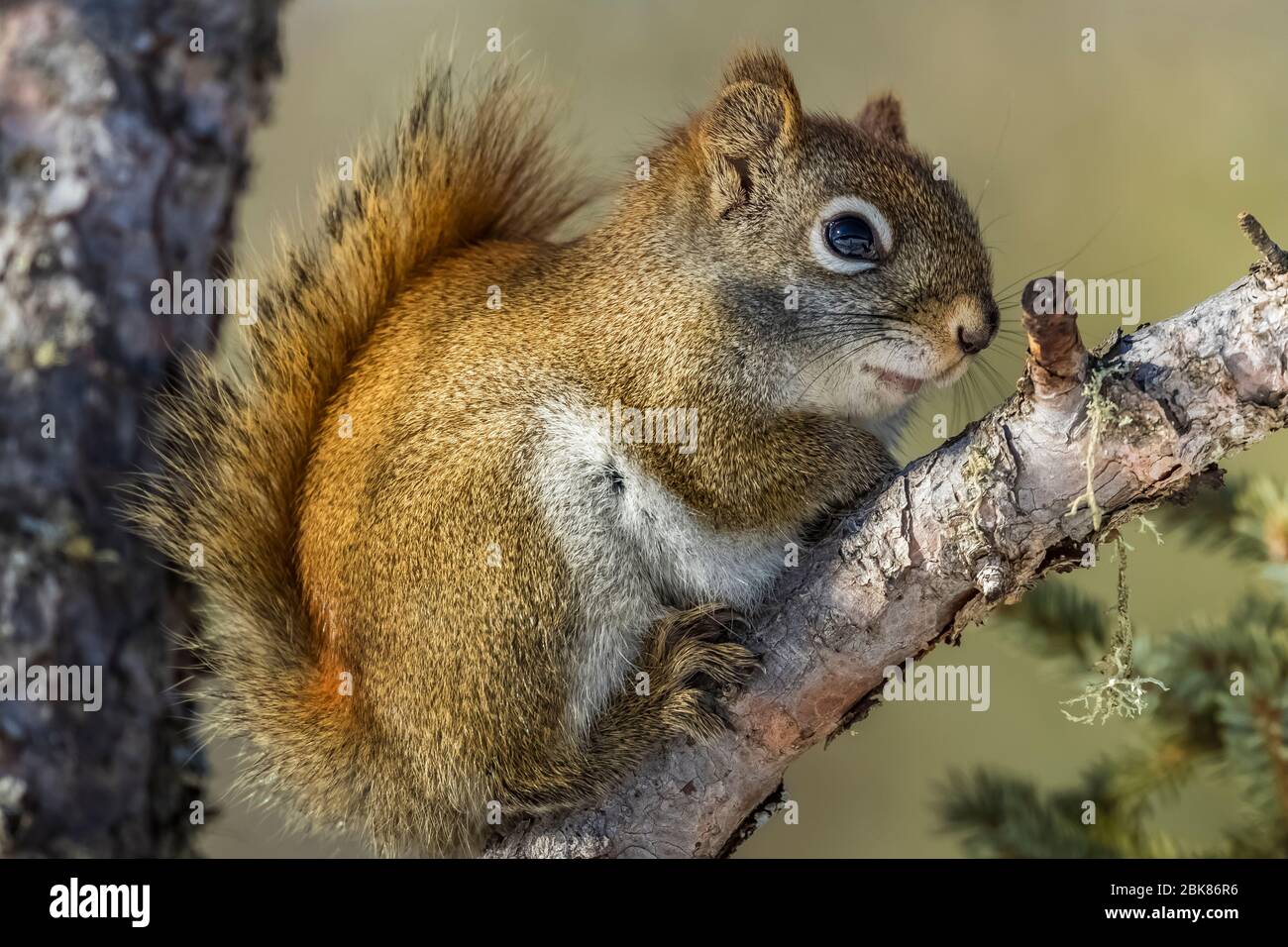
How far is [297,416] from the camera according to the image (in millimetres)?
2053

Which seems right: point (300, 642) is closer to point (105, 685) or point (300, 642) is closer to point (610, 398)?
point (105, 685)

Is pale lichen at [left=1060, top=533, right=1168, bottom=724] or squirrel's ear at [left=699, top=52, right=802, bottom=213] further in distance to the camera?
squirrel's ear at [left=699, top=52, right=802, bottom=213]

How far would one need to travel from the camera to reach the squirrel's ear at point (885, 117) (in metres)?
2.33

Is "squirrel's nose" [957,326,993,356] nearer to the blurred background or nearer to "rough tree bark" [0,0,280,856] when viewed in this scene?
"rough tree bark" [0,0,280,856]

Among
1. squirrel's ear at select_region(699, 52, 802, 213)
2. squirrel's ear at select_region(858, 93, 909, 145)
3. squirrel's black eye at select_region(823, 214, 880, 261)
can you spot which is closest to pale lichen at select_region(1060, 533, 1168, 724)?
squirrel's black eye at select_region(823, 214, 880, 261)

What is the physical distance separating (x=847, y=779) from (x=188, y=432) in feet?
9.49

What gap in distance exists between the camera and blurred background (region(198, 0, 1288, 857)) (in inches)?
156

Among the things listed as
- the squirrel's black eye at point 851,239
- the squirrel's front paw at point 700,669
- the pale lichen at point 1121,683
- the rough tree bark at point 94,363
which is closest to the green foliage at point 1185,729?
the pale lichen at point 1121,683

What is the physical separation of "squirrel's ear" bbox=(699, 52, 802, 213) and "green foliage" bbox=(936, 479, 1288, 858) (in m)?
0.83

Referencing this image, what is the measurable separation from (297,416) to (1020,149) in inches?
122

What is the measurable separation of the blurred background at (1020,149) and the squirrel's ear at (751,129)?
5.84 feet

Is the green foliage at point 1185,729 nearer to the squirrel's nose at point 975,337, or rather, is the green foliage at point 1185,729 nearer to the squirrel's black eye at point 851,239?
the squirrel's nose at point 975,337
